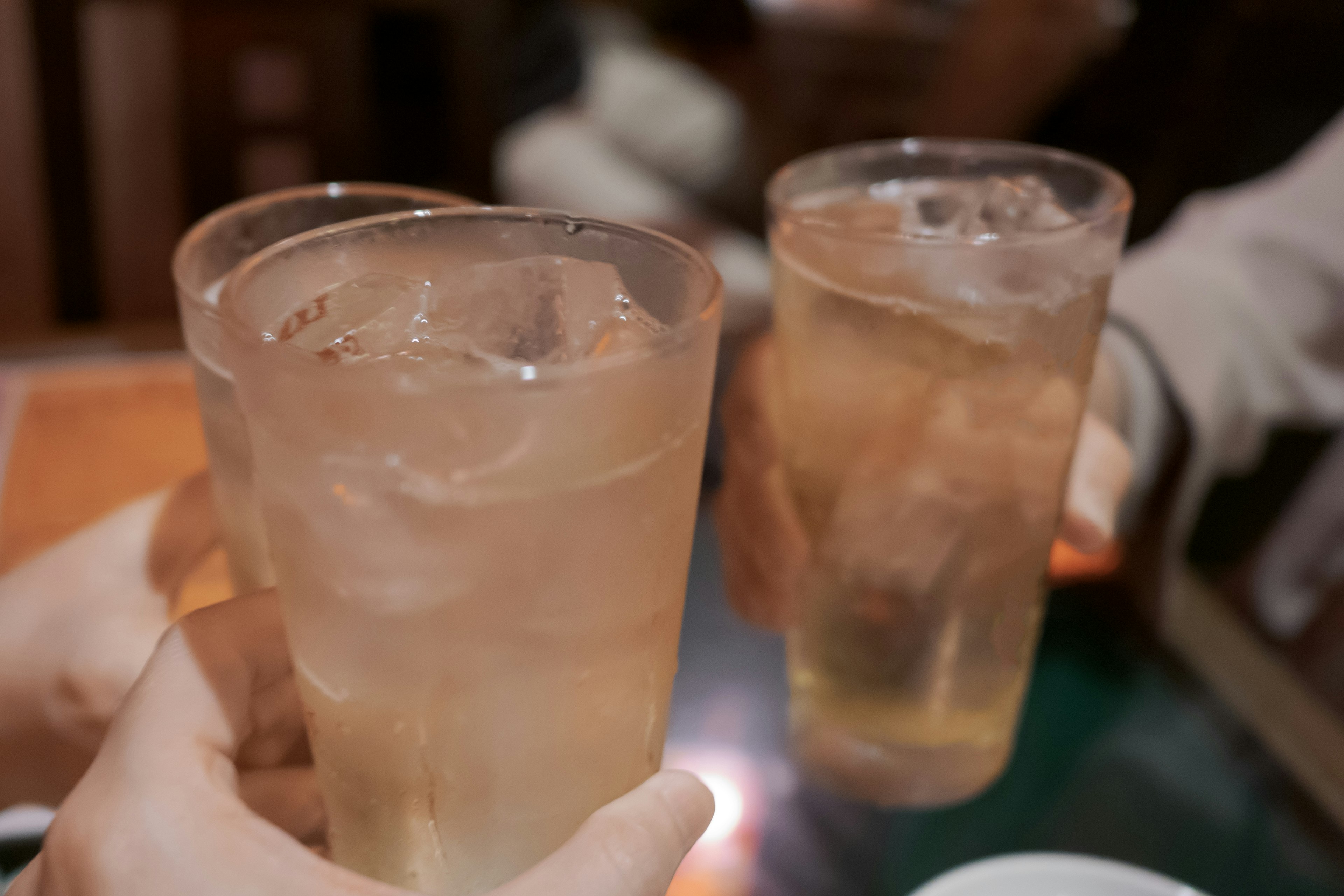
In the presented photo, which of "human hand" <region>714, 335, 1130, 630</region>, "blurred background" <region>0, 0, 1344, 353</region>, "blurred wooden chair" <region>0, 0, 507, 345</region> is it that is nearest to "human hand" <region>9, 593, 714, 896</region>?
"human hand" <region>714, 335, 1130, 630</region>

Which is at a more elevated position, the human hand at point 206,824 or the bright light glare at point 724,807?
the human hand at point 206,824

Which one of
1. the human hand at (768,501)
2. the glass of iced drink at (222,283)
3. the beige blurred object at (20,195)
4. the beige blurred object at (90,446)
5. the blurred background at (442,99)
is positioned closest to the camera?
the glass of iced drink at (222,283)

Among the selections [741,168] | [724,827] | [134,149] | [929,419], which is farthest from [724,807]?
[741,168]

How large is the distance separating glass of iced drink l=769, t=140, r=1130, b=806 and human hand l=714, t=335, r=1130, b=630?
31mm

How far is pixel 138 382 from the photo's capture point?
3.46 ft

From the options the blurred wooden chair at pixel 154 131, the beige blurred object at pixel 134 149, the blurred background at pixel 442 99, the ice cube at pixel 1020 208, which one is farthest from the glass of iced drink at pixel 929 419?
the beige blurred object at pixel 134 149

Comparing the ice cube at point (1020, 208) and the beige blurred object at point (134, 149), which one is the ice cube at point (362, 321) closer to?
the ice cube at point (1020, 208)

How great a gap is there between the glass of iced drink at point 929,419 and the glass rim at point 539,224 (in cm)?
16

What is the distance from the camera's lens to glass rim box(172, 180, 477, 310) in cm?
46

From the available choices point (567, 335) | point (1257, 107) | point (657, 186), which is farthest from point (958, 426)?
point (657, 186)

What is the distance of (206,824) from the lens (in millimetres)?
340

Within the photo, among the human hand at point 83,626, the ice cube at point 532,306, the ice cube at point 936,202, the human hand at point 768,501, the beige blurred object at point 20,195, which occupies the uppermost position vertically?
the ice cube at point 532,306

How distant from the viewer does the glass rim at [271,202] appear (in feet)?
1.52

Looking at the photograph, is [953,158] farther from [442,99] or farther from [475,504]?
[442,99]
